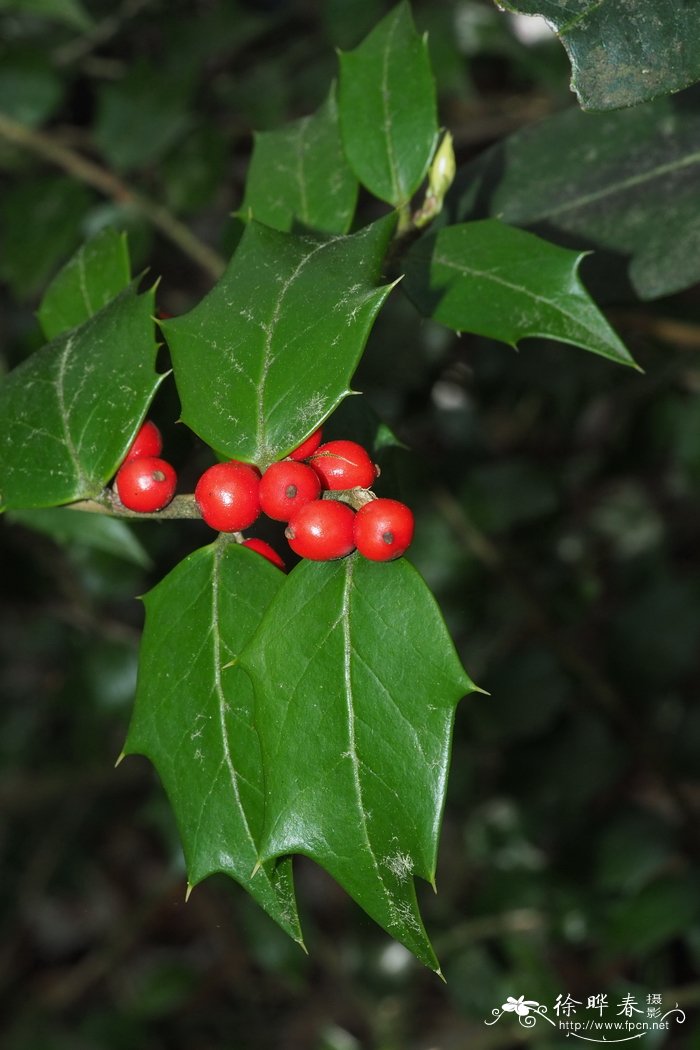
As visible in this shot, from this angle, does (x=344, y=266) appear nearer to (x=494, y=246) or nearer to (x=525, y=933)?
(x=494, y=246)

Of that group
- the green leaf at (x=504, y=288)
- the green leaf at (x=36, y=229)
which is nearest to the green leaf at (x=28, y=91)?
the green leaf at (x=36, y=229)

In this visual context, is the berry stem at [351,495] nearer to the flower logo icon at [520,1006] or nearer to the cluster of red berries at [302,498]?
the cluster of red berries at [302,498]

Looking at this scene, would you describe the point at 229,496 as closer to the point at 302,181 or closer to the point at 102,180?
the point at 302,181

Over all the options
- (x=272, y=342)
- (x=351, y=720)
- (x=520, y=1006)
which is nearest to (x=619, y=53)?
(x=272, y=342)

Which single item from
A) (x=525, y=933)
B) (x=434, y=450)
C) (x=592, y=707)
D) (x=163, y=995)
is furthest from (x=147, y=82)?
(x=163, y=995)

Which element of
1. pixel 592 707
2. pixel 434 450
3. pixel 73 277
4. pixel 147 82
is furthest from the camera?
pixel 434 450

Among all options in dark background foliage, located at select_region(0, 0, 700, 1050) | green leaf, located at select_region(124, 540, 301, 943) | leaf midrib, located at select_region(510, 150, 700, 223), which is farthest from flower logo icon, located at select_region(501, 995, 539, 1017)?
leaf midrib, located at select_region(510, 150, 700, 223)
